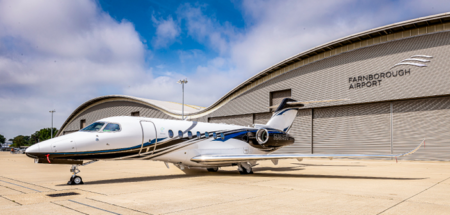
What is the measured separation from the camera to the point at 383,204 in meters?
6.95

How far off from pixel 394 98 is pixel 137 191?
24.9 metres

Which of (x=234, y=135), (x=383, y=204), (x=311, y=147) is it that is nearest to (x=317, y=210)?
(x=383, y=204)

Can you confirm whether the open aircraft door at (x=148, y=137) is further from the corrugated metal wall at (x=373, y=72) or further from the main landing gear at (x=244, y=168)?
the corrugated metal wall at (x=373, y=72)

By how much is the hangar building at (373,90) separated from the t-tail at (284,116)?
12076 millimetres

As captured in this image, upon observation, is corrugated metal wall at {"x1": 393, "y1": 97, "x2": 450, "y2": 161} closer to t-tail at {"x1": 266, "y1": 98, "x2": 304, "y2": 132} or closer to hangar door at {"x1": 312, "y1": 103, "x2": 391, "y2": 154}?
hangar door at {"x1": 312, "y1": 103, "x2": 391, "y2": 154}

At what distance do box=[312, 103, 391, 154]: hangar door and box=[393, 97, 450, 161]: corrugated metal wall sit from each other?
91cm

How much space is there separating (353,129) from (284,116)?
43.8 feet

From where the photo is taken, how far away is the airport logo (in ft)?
83.8

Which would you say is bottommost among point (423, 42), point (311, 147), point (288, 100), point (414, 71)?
point (311, 147)

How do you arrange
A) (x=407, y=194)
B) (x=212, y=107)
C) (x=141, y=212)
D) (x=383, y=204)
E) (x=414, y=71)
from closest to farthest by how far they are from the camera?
(x=141, y=212)
(x=383, y=204)
(x=407, y=194)
(x=414, y=71)
(x=212, y=107)

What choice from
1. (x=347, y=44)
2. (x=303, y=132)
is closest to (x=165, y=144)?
(x=303, y=132)

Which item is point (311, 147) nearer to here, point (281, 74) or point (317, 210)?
point (281, 74)

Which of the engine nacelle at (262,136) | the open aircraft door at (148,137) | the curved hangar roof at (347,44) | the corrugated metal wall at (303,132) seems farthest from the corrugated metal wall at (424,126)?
the open aircraft door at (148,137)

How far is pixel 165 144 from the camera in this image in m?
13.1
